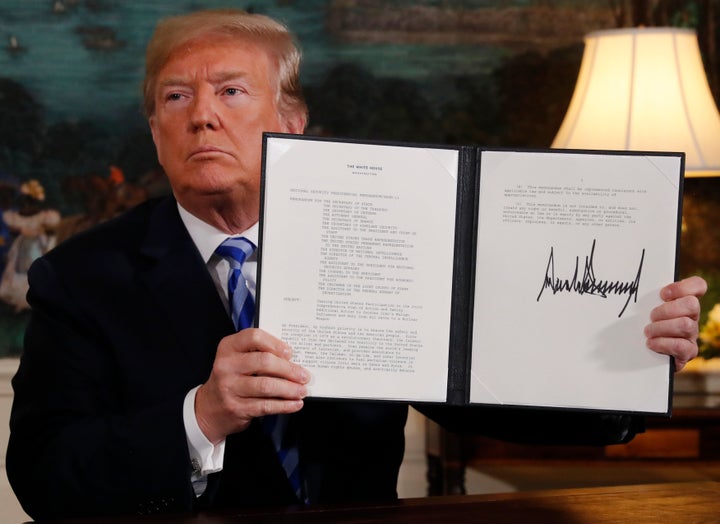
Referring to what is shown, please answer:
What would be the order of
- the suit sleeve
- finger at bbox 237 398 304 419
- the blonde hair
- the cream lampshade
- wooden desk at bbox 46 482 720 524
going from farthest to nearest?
1. the cream lampshade
2. the blonde hair
3. the suit sleeve
4. finger at bbox 237 398 304 419
5. wooden desk at bbox 46 482 720 524

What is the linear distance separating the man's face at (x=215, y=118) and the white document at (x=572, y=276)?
1.72ft

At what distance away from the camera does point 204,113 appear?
6.63ft

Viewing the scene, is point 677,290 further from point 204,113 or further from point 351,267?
point 204,113

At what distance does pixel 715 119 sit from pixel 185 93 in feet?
6.08

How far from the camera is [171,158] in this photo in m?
2.08

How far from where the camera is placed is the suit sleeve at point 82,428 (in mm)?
1783

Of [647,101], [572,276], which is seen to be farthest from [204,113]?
[647,101]

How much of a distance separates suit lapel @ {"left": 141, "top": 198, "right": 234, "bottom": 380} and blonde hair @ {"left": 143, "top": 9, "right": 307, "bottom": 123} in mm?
304

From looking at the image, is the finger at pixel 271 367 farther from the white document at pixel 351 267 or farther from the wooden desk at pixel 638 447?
the wooden desk at pixel 638 447

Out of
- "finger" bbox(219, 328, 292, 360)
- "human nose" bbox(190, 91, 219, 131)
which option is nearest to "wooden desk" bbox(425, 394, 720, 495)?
"human nose" bbox(190, 91, 219, 131)

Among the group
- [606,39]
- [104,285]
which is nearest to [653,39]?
[606,39]

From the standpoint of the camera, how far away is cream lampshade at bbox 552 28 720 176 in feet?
10.5
